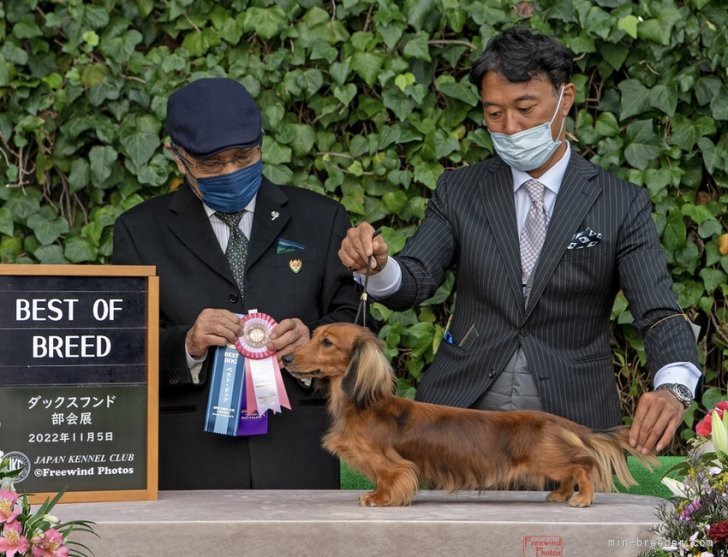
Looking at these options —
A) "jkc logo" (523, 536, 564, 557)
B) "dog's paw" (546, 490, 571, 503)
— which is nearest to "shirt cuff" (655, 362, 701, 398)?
"dog's paw" (546, 490, 571, 503)

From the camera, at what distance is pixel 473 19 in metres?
4.65

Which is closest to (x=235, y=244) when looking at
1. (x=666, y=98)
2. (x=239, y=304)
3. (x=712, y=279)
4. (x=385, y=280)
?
(x=239, y=304)

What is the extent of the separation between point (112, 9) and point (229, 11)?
51 cm

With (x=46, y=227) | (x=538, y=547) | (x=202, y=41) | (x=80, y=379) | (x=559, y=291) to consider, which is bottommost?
(x=538, y=547)

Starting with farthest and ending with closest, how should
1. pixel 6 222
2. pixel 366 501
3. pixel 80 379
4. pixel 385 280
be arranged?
pixel 6 222
pixel 385 280
pixel 80 379
pixel 366 501

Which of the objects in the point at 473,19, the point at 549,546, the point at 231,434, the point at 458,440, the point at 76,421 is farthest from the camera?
the point at 473,19

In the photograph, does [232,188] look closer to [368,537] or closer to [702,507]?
[368,537]

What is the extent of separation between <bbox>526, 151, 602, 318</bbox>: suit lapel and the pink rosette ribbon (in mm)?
750

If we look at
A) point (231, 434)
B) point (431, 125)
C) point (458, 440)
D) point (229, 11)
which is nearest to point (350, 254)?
point (458, 440)

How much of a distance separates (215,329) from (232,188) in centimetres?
44

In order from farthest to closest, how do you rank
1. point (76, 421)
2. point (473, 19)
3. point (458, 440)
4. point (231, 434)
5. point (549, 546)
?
point (473, 19) < point (231, 434) < point (76, 421) < point (458, 440) < point (549, 546)

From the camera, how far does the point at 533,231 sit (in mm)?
3293

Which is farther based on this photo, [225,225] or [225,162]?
[225,225]

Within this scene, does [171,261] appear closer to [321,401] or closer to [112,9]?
[321,401]
